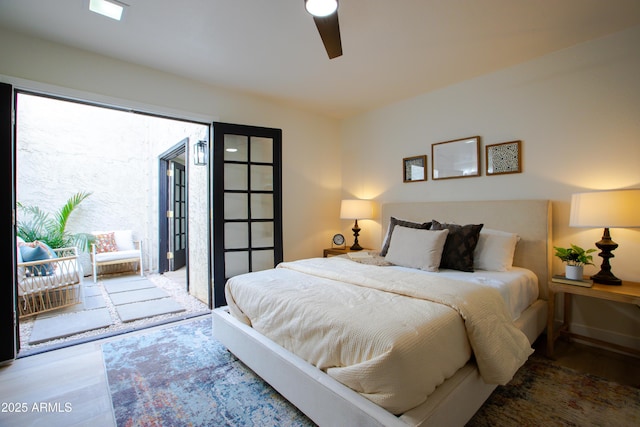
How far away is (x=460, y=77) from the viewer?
313cm

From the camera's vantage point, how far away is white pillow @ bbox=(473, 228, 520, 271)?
2561mm

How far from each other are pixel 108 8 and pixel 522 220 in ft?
12.1

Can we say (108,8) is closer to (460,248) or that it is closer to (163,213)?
(460,248)

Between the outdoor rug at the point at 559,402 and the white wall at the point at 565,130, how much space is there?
0.76 m

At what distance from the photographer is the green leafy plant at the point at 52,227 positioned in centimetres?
440

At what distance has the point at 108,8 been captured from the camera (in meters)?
2.04

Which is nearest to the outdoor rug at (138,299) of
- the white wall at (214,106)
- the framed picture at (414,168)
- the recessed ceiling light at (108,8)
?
the white wall at (214,106)

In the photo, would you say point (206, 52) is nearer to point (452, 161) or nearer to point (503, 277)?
point (452, 161)

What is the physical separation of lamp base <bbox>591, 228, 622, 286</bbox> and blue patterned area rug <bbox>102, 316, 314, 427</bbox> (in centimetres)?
237

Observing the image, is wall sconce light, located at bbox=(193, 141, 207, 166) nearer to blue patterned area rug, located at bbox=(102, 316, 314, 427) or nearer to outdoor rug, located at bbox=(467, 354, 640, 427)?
blue patterned area rug, located at bbox=(102, 316, 314, 427)

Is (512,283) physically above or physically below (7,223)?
below

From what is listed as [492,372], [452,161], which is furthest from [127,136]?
[492,372]

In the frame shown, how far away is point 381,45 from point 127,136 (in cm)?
523

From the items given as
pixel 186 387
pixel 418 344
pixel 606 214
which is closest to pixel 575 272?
pixel 606 214
